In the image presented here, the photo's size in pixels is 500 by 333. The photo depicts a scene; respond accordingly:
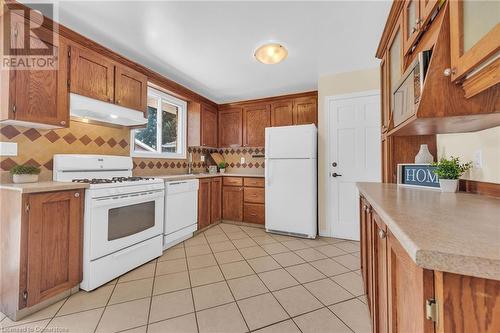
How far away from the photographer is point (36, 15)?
1693mm

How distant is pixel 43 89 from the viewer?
1.75m

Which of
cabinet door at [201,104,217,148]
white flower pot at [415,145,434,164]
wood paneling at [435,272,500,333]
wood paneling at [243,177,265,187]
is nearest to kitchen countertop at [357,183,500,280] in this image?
wood paneling at [435,272,500,333]

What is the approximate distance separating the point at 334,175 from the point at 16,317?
334 centimetres

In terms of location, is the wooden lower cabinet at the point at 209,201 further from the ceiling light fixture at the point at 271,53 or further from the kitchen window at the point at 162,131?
the ceiling light fixture at the point at 271,53

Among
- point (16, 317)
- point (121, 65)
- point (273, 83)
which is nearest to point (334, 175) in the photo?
point (273, 83)

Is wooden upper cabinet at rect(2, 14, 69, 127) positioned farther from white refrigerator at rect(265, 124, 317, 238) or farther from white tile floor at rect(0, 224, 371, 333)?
white refrigerator at rect(265, 124, 317, 238)

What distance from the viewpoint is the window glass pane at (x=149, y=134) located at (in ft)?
9.91

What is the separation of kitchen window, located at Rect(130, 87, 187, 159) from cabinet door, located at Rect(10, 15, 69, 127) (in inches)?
38.5

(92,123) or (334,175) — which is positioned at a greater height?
(92,123)

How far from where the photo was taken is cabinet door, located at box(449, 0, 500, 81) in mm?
672

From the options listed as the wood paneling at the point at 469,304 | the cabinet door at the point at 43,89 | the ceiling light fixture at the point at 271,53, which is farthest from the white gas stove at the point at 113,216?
the wood paneling at the point at 469,304

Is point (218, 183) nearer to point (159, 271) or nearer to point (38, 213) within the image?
point (159, 271)

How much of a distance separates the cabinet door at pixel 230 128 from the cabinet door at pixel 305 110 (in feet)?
3.53

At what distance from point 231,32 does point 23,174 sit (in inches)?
84.0
